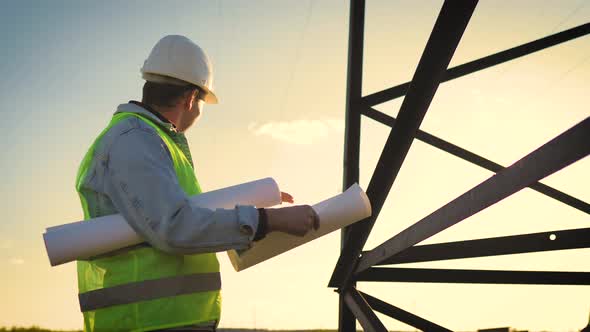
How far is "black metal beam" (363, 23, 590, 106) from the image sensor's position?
708 centimetres

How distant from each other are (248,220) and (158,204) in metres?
0.35

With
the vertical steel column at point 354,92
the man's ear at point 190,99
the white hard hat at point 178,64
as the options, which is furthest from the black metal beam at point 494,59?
the man's ear at point 190,99

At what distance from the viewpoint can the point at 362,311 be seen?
23.8 feet

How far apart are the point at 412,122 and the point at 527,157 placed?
1.45 meters

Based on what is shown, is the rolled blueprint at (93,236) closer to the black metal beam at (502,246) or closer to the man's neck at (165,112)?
the man's neck at (165,112)

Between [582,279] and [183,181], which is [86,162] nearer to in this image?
[183,181]

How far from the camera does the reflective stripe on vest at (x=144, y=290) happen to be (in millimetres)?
3721

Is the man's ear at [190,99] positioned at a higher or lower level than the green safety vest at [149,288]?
higher

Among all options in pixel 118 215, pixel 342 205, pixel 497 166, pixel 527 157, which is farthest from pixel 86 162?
pixel 497 166

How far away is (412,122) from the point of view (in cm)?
503

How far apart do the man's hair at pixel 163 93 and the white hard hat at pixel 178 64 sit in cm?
5

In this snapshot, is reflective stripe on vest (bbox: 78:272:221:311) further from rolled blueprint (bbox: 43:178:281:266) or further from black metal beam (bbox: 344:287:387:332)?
black metal beam (bbox: 344:287:387:332)

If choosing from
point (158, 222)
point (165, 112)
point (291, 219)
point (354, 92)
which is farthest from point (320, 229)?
point (354, 92)

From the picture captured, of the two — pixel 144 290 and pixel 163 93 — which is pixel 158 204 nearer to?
pixel 144 290
